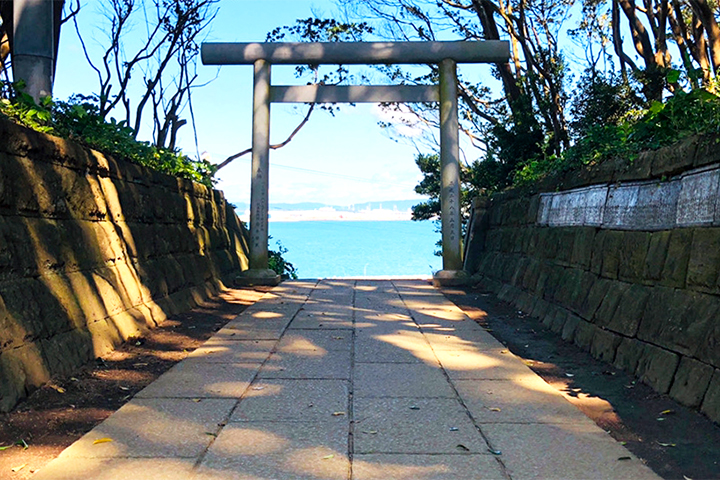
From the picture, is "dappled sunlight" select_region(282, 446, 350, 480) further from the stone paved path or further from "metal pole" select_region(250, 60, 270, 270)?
"metal pole" select_region(250, 60, 270, 270)

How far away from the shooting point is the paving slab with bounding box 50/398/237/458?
2939 mm

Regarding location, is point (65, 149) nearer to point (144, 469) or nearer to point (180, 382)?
point (180, 382)

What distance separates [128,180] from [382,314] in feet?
9.51

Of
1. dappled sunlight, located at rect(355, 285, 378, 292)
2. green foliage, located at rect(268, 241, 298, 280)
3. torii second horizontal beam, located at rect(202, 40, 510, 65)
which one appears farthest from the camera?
green foliage, located at rect(268, 241, 298, 280)

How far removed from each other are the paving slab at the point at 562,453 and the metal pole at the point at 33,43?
5.11m

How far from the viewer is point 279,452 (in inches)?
116

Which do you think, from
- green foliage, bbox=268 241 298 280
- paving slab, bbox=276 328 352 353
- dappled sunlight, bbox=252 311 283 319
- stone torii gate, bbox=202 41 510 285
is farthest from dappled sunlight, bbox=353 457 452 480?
green foliage, bbox=268 241 298 280

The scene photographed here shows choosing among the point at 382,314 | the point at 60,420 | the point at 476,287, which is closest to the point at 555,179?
the point at 382,314

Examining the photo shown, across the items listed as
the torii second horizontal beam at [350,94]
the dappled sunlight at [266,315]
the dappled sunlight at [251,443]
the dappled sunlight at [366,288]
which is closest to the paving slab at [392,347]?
the dappled sunlight at [266,315]

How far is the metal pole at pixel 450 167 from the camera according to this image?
10984 mm

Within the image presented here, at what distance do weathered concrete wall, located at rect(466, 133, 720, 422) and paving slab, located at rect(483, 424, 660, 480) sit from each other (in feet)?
2.33

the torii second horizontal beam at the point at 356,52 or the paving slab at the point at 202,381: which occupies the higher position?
the torii second horizontal beam at the point at 356,52

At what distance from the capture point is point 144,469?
8.96 ft

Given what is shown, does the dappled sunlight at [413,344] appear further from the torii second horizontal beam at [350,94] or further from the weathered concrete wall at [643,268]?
the torii second horizontal beam at [350,94]
